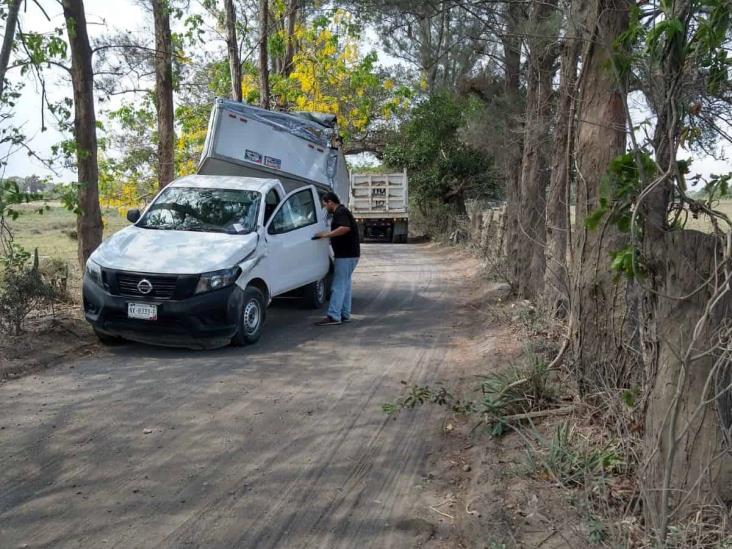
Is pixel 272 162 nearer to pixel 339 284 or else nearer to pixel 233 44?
pixel 339 284

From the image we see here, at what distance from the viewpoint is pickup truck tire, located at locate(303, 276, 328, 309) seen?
11.8 m

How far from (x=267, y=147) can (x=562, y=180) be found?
5.41 meters

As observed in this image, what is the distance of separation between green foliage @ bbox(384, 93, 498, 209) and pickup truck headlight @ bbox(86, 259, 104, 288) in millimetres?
23053

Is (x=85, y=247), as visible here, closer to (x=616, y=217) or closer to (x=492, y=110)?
(x=616, y=217)

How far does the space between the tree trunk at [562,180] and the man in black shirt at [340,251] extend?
2.83 metres

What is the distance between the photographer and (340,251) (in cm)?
1070

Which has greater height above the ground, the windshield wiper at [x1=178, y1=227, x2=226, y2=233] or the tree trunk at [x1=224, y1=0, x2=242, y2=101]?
the tree trunk at [x1=224, y1=0, x2=242, y2=101]

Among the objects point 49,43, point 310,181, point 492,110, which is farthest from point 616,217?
point 492,110

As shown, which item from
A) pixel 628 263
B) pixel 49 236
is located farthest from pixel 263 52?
pixel 49 236

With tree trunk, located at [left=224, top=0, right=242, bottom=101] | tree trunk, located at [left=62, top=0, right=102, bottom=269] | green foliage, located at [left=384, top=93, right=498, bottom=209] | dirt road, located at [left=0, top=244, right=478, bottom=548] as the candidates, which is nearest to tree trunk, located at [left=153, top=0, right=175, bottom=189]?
tree trunk, located at [left=224, top=0, right=242, bottom=101]

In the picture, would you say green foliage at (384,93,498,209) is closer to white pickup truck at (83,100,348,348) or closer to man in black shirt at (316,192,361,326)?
white pickup truck at (83,100,348,348)

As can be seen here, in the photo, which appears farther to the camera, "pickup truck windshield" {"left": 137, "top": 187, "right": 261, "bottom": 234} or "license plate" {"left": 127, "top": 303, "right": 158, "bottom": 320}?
"pickup truck windshield" {"left": 137, "top": 187, "right": 261, "bottom": 234}

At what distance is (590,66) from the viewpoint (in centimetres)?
574

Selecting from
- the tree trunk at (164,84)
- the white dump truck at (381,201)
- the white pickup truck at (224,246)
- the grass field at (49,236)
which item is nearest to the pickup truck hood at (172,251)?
the white pickup truck at (224,246)
